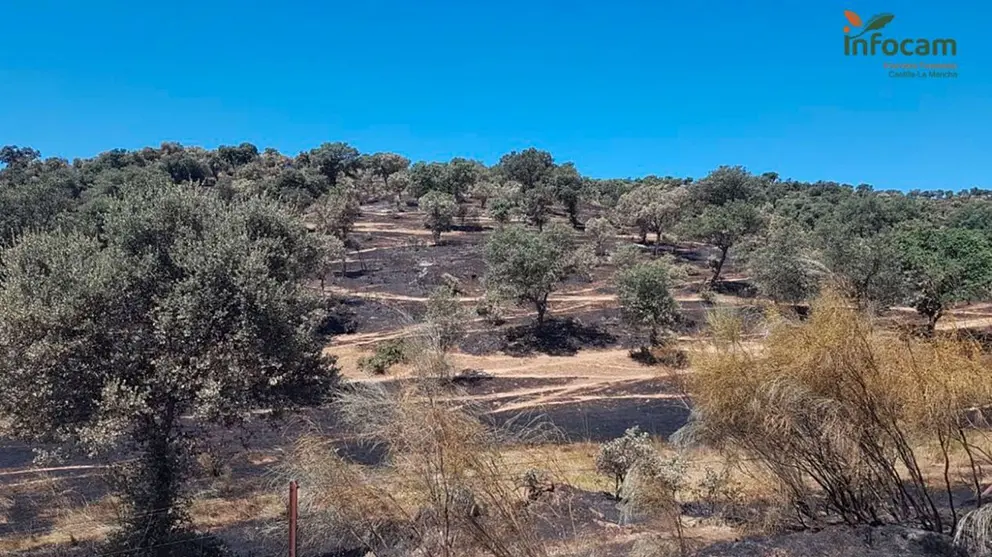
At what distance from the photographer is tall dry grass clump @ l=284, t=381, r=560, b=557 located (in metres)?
7.52

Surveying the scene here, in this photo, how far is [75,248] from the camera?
11.5 metres

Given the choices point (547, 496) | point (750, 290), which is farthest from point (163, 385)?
point (750, 290)

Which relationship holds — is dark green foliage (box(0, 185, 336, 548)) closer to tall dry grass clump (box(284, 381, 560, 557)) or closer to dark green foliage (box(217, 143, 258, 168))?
tall dry grass clump (box(284, 381, 560, 557))

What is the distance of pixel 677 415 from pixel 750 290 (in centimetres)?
2454

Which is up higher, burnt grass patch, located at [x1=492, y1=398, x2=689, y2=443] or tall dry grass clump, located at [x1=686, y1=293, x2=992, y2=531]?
tall dry grass clump, located at [x1=686, y1=293, x2=992, y2=531]

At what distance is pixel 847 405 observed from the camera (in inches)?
404

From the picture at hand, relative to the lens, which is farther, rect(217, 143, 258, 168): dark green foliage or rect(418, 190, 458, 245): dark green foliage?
rect(217, 143, 258, 168): dark green foliage

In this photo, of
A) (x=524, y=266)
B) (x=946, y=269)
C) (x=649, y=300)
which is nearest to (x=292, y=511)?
(x=649, y=300)

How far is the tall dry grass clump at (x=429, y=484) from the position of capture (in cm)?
752

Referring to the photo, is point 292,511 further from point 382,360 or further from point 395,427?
point 382,360

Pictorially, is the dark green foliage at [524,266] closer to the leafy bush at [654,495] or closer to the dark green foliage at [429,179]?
the leafy bush at [654,495]

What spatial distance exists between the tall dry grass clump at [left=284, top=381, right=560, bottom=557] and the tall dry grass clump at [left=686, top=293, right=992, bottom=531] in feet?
17.1

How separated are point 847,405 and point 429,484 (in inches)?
298

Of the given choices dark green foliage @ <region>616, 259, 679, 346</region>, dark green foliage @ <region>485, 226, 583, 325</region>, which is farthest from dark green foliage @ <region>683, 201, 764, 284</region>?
dark green foliage @ <region>485, 226, 583, 325</region>
